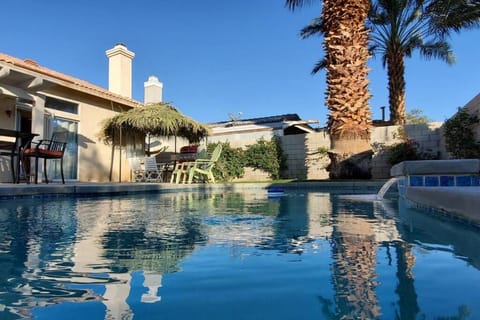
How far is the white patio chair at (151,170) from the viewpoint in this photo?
12.0 metres

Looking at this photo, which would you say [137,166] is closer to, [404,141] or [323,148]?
[323,148]

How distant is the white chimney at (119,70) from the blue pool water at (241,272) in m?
13.5

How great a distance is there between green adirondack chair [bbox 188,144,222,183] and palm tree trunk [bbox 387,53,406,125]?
321 inches

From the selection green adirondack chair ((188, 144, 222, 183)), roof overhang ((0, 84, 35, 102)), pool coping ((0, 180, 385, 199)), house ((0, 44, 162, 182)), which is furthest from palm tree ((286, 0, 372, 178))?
roof overhang ((0, 84, 35, 102))

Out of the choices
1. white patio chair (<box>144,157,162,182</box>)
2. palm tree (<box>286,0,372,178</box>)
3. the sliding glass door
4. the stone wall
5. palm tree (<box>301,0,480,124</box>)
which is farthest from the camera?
palm tree (<box>301,0,480,124</box>)

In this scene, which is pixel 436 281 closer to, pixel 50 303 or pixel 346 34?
pixel 50 303

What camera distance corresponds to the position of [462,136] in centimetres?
1057

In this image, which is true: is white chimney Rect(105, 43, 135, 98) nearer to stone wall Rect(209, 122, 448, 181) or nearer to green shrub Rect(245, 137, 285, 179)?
stone wall Rect(209, 122, 448, 181)

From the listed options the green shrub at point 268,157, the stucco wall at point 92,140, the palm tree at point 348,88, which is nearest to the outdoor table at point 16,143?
the stucco wall at point 92,140

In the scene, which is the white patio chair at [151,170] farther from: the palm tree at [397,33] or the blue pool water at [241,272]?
the palm tree at [397,33]

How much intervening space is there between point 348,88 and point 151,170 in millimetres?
6656

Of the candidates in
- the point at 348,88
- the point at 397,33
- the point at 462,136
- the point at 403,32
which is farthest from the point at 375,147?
the point at 403,32

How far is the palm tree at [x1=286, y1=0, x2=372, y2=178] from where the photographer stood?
35.0 feet

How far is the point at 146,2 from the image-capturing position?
15.4 m
